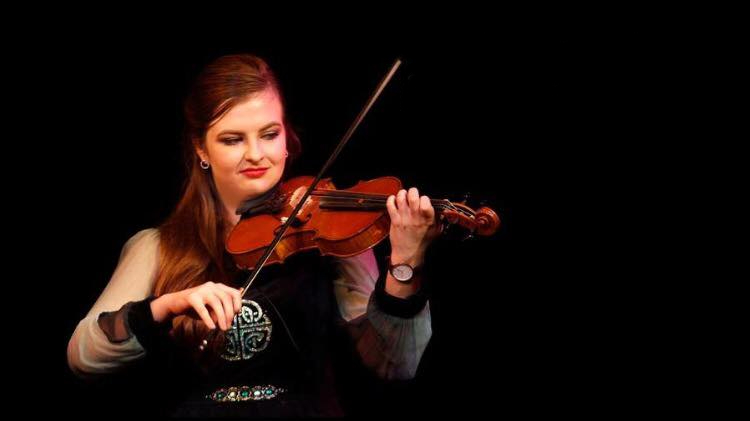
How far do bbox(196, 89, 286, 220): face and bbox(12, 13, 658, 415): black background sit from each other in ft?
0.79

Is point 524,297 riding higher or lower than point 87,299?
Answer: higher

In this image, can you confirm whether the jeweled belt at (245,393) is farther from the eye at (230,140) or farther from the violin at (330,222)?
the eye at (230,140)

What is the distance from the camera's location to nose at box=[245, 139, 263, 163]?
2.01 metres

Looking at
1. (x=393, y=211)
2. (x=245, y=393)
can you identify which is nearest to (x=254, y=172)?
(x=393, y=211)

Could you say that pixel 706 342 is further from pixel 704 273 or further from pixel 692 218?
pixel 692 218

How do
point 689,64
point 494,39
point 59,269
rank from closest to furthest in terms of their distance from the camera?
point 689,64
point 494,39
point 59,269

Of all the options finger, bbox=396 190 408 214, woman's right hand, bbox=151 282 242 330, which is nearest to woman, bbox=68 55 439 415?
finger, bbox=396 190 408 214

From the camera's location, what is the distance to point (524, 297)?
2312mm

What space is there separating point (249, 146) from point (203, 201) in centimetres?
25

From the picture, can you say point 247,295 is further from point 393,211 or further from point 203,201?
point 393,211

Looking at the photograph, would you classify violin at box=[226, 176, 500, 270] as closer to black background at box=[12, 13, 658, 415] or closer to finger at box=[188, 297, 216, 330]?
finger at box=[188, 297, 216, 330]

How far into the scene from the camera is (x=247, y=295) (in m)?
1.99

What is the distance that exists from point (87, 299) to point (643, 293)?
1.85 m

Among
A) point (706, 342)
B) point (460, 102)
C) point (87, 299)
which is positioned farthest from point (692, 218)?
point (87, 299)
